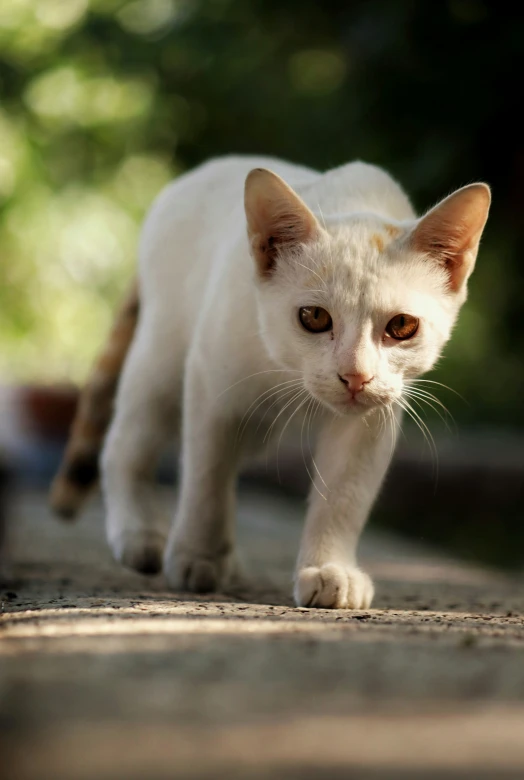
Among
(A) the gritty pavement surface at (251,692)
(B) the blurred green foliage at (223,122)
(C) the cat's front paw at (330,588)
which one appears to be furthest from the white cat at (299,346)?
(B) the blurred green foliage at (223,122)

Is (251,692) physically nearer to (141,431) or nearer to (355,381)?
(355,381)

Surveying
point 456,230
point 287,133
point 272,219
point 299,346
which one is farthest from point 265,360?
point 287,133

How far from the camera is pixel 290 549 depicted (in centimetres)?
509

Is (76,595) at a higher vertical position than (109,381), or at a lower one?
lower

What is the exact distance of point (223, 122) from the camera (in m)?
7.59

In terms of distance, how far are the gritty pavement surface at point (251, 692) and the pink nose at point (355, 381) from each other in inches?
21.0

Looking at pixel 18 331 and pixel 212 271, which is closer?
pixel 212 271

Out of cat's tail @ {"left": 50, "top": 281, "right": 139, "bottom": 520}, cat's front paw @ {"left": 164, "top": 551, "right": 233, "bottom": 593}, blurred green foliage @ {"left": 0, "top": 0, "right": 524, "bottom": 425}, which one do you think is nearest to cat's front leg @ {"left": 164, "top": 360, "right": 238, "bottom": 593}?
cat's front paw @ {"left": 164, "top": 551, "right": 233, "bottom": 593}

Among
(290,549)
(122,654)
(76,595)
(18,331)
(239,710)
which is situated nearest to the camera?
(239,710)

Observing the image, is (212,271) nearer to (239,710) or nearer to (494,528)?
(239,710)

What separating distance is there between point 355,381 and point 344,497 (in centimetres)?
45

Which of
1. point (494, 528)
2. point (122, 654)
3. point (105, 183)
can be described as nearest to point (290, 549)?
point (494, 528)

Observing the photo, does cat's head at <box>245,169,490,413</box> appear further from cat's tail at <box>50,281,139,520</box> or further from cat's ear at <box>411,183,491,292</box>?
cat's tail at <box>50,281,139,520</box>

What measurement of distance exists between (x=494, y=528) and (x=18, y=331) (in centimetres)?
560
